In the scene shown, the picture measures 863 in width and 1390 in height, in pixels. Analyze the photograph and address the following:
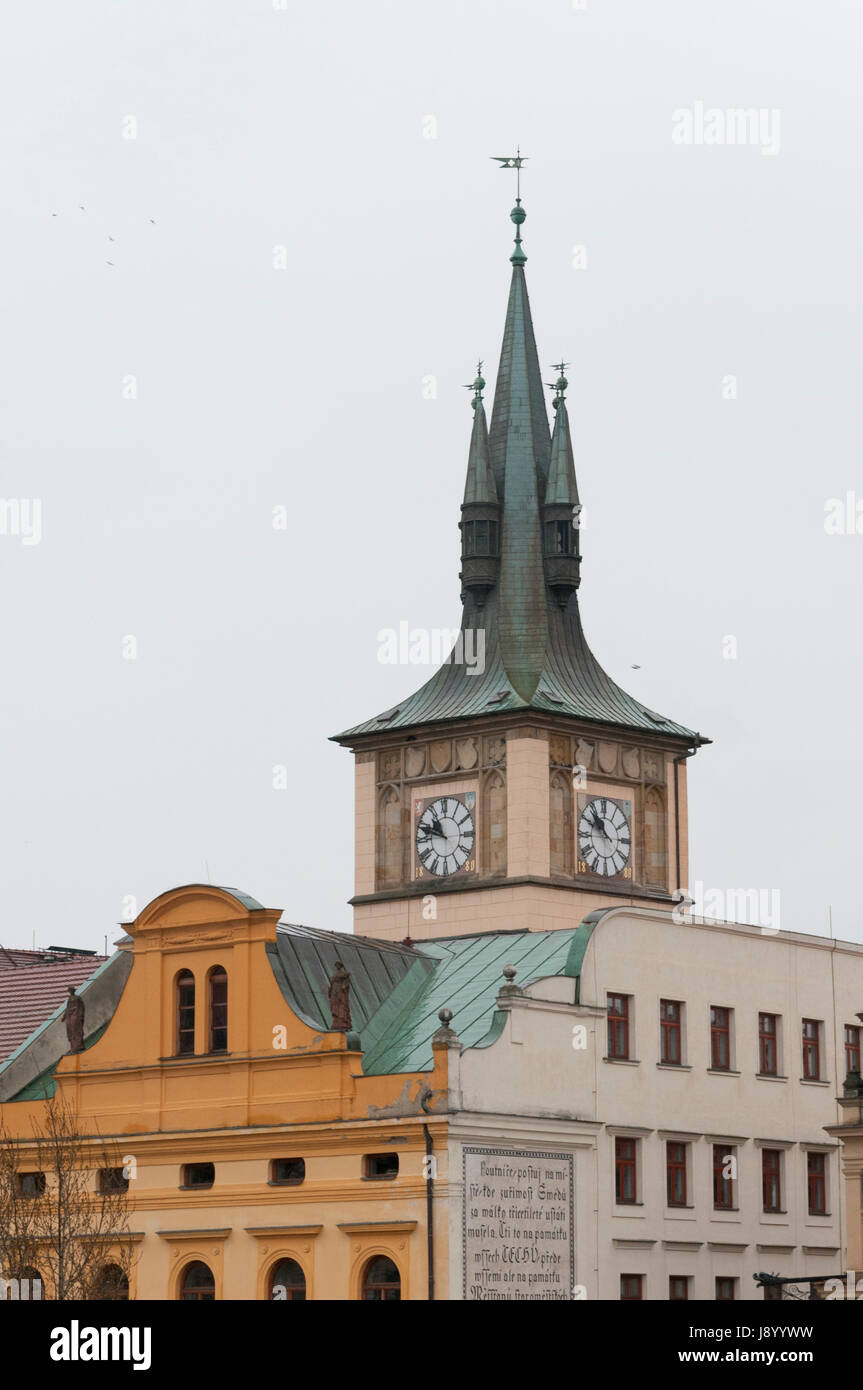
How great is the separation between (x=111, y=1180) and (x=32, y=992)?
9358mm

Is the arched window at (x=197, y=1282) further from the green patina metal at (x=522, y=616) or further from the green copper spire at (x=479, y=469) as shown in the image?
the green copper spire at (x=479, y=469)

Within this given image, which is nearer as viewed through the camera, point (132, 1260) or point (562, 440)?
point (132, 1260)

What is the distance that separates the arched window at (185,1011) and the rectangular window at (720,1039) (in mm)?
13033

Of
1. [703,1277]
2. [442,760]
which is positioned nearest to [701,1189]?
[703,1277]

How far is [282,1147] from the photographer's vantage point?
204 feet

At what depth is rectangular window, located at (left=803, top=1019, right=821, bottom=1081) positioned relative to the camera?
7112 cm

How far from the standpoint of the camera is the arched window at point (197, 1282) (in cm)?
6306

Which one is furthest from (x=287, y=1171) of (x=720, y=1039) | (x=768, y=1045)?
(x=768, y=1045)

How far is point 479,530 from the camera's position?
83812 millimetres

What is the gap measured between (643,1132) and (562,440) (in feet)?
88.7

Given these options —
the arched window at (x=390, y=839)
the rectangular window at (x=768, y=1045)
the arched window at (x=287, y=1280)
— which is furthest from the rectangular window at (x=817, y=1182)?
the arched window at (x=390, y=839)

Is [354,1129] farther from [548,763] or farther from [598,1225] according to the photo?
[548,763]

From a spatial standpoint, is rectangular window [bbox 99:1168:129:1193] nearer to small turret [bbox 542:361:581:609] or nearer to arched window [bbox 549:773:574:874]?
arched window [bbox 549:773:574:874]

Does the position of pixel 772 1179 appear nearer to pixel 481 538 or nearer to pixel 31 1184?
pixel 31 1184
